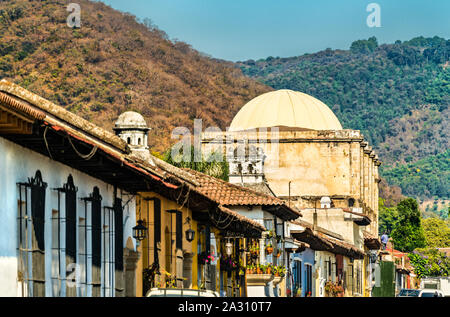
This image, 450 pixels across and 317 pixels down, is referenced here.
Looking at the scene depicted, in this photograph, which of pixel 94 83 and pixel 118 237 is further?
pixel 94 83

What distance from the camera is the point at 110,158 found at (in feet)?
73.6

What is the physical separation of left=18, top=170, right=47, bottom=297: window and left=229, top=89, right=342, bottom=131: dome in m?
71.2

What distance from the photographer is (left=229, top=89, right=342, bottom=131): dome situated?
91562mm

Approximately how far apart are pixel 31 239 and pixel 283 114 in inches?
2880

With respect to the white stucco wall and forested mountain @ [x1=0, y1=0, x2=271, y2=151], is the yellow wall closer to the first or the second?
the white stucco wall

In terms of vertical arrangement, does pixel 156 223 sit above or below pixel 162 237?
above

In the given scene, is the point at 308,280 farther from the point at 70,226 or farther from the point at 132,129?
the point at 70,226

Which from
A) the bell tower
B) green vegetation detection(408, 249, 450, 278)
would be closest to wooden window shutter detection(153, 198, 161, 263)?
the bell tower

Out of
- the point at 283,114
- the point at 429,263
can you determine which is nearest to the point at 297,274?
the point at 283,114

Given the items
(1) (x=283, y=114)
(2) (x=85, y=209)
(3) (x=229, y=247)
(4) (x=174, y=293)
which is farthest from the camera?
(1) (x=283, y=114)

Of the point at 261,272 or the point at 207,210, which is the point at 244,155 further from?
the point at 207,210

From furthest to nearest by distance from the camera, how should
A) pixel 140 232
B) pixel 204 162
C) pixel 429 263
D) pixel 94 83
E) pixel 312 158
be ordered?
pixel 94 83 → pixel 429 263 → pixel 312 158 → pixel 204 162 → pixel 140 232

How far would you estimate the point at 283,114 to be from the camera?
9200 centimetres

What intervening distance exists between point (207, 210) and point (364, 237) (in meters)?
42.4
